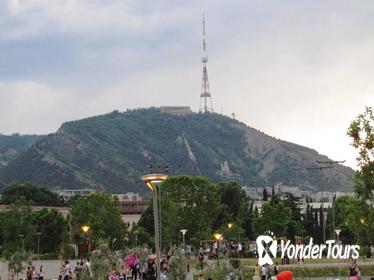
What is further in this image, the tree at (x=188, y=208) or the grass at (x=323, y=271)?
the tree at (x=188, y=208)

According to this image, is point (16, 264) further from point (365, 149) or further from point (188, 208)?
point (188, 208)

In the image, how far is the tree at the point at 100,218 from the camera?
8129 cm

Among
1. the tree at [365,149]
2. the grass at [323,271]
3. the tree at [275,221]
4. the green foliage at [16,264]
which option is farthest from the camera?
the tree at [275,221]

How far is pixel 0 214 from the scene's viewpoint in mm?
88500

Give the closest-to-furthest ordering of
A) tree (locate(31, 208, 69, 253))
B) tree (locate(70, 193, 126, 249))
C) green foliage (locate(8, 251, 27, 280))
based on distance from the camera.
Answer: green foliage (locate(8, 251, 27, 280)) < tree (locate(70, 193, 126, 249)) < tree (locate(31, 208, 69, 253))

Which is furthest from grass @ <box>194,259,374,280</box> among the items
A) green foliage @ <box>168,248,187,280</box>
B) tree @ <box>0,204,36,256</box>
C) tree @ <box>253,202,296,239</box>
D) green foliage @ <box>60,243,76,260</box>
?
tree @ <box>0,204,36,256</box>

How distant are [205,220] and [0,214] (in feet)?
84.5

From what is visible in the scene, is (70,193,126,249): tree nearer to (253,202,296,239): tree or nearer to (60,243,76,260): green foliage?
(60,243,76,260): green foliage

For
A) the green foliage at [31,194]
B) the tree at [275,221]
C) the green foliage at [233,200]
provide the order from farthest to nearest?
the green foliage at [31,194] → the green foliage at [233,200] → the tree at [275,221]

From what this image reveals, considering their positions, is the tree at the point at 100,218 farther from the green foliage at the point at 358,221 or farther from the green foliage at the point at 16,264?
the green foliage at the point at 16,264

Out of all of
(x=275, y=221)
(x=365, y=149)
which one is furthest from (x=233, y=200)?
(x=365, y=149)

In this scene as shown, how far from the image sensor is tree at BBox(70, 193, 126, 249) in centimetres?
8129

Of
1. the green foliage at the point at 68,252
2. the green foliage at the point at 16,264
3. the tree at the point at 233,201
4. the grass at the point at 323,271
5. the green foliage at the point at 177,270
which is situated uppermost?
the tree at the point at 233,201

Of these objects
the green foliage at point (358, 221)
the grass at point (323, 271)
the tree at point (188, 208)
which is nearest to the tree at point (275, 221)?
the tree at point (188, 208)
